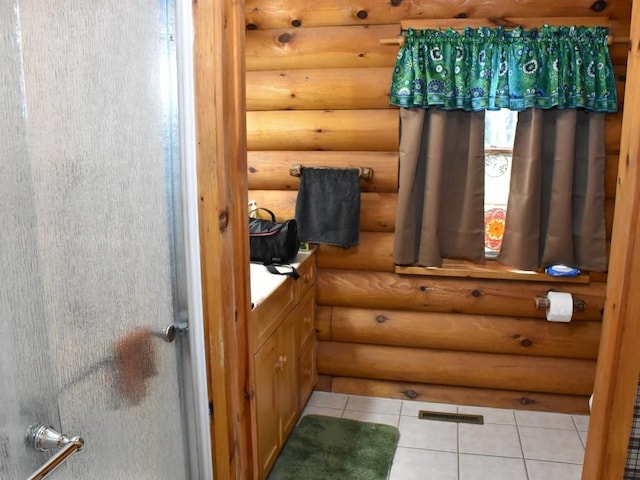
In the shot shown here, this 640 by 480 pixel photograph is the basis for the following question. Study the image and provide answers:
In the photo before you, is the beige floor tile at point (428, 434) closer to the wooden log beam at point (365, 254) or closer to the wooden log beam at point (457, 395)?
the wooden log beam at point (457, 395)

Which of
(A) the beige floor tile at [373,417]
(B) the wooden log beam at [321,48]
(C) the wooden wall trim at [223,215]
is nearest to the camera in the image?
(C) the wooden wall trim at [223,215]

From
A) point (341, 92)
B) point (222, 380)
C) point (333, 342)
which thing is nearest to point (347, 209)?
point (341, 92)

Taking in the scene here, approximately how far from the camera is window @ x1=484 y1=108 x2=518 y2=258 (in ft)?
10.0

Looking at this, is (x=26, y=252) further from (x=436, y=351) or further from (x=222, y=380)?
(x=436, y=351)

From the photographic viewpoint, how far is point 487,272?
3.03 metres

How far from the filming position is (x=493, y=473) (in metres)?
2.61

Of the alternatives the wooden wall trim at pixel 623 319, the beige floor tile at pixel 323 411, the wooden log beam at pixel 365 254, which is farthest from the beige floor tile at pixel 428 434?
the wooden wall trim at pixel 623 319

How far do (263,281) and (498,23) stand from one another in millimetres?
1732

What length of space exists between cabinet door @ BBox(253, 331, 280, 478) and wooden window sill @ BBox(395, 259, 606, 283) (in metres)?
0.99

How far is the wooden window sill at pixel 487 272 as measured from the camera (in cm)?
297

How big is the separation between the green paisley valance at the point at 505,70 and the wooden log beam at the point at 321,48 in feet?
0.50

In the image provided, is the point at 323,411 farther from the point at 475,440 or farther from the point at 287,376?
the point at 475,440

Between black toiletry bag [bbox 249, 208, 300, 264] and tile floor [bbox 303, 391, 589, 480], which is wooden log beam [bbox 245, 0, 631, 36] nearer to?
black toiletry bag [bbox 249, 208, 300, 264]

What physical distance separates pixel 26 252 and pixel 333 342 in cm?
255
